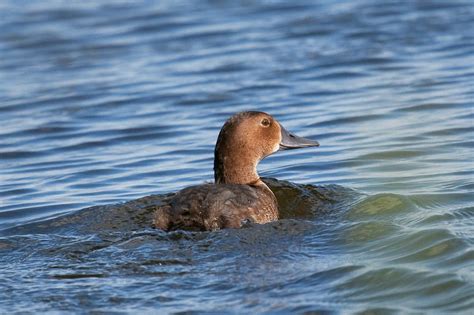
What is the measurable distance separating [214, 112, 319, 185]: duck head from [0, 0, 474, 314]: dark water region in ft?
1.56

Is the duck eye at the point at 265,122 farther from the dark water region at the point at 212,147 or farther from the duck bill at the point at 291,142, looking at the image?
the dark water region at the point at 212,147

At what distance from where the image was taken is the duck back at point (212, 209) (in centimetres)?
812

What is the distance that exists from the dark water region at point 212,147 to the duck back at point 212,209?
0.13 m

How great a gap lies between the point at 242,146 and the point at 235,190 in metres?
0.88

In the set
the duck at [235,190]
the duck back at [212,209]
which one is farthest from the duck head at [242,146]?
A: the duck back at [212,209]

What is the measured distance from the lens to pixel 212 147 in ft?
38.0

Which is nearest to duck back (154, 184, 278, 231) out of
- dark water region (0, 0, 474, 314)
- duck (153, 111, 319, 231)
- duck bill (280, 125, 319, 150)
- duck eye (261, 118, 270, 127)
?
duck (153, 111, 319, 231)

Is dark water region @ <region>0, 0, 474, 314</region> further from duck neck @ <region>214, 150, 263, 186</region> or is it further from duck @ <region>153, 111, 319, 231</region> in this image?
duck neck @ <region>214, 150, 263, 186</region>

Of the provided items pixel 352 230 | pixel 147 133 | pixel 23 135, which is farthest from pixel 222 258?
pixel 23 135

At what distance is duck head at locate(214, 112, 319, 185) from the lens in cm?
914

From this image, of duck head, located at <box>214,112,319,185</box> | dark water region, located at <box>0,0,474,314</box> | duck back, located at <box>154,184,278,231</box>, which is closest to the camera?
dark water region, located at <box>0,0,474,314</box>

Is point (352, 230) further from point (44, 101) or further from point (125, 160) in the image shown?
point (44, 101)

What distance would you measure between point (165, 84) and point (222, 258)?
7.43 m

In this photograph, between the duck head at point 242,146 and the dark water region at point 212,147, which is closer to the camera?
the dark water region at point 212,147
